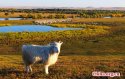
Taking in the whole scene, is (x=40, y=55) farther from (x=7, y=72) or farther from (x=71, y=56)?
(x=71, y=56)

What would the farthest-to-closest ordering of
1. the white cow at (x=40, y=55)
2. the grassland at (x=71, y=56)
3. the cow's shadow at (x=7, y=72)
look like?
the grassland at (x=71, y=56) < the cow's shadow at (x=7, y=72) < the white cow at (x=40, y=55)

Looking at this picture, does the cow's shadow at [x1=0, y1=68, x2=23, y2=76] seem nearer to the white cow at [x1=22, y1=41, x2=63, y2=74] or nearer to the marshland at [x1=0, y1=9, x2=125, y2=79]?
the marshland at [x1=0, y1=9, x2=125, y2=79]

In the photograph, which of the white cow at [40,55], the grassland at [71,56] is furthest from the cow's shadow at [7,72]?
the white cow at [40,55]

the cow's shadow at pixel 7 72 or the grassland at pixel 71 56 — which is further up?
the cow's shadow at pixel 7 72

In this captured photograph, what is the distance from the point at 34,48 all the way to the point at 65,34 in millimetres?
38825

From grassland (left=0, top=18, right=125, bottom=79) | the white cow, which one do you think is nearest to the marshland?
grassland (left=0, top=18, right=125, bottom=79)

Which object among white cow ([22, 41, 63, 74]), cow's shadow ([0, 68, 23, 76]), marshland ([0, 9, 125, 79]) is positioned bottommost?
marshland ([0, 9, 125, 79])

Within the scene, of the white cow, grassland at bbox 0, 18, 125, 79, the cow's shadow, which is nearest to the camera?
the white cow

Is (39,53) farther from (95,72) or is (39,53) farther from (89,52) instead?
(89,52)

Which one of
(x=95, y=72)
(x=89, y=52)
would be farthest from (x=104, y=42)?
(x=95, y=72)

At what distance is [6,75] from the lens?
59.4ft

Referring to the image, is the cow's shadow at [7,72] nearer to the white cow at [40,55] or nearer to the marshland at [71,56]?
the marshland at [71,56]

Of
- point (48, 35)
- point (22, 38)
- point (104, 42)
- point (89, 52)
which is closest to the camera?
point (89, 52)

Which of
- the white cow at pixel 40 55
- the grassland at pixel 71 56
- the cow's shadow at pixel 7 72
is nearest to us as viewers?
the white cow at pixel 40 55
